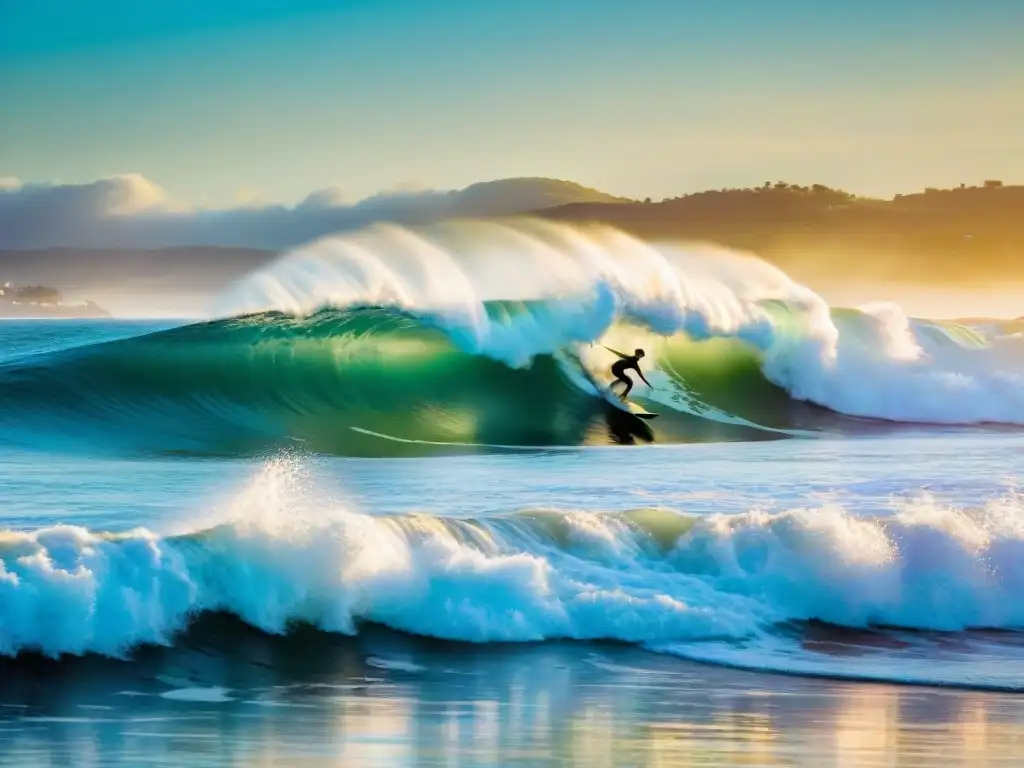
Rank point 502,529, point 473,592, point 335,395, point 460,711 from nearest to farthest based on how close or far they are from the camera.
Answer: point 460,711 → point 473,592 → point 502,529 → point 335,395

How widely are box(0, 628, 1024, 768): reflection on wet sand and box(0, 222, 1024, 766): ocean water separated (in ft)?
0.08

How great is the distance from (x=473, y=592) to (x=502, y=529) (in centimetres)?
91

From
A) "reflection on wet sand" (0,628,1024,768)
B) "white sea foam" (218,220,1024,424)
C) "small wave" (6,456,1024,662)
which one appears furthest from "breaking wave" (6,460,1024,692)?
"white sea foam" (218,220,1024,424)

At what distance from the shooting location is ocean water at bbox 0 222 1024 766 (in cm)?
668

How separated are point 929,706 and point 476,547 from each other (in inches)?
123

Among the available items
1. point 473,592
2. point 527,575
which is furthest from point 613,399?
point 473,592

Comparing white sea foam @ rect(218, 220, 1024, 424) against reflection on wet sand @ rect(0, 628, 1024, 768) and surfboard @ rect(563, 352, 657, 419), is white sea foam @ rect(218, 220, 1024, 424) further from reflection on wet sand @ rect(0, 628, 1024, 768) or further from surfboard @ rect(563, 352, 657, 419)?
reflection on wet sand @ rect(0, 628, 1024, 768)

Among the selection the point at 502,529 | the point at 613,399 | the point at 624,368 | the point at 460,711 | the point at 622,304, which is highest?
the point at 622,304

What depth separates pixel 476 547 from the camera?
9.31 meters

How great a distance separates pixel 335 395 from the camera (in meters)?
16.8

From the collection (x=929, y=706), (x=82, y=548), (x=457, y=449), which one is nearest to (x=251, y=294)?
(x=457, y=449)

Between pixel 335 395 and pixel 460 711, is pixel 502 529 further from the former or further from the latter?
pixel 335 395

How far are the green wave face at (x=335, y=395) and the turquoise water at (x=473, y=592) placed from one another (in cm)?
8

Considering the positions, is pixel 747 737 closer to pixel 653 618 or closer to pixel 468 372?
pixel 653 618
